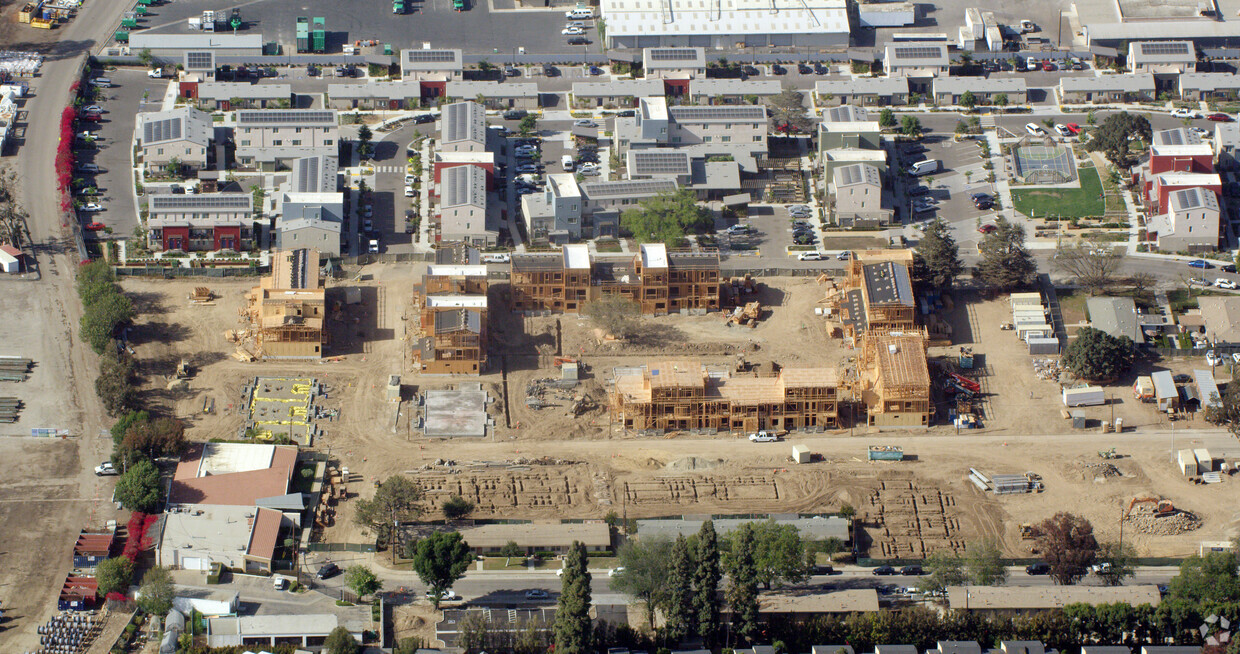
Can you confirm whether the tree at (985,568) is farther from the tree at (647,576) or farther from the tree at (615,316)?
the tree at (615,316)

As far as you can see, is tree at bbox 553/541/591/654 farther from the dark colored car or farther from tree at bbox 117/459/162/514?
the dark colored car

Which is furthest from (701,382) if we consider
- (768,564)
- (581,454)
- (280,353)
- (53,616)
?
(53,616)

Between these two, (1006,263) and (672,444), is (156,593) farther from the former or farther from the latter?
(1006,263)

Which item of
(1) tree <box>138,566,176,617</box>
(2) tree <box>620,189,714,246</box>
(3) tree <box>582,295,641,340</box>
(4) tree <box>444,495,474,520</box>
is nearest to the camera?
(1) tree <box>138,566,176,617</box>

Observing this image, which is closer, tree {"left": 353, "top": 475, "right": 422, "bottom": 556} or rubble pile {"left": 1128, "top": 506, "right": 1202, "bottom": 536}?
tree {"left": 353, "top": 475, "right": 422, "bottom": 556}

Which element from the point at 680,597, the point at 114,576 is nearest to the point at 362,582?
the point at 114,576

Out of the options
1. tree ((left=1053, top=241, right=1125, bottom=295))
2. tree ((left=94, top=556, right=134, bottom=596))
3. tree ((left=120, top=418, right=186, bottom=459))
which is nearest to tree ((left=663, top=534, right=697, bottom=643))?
tree ((left=94, top=556, right=134, bottom=596))
